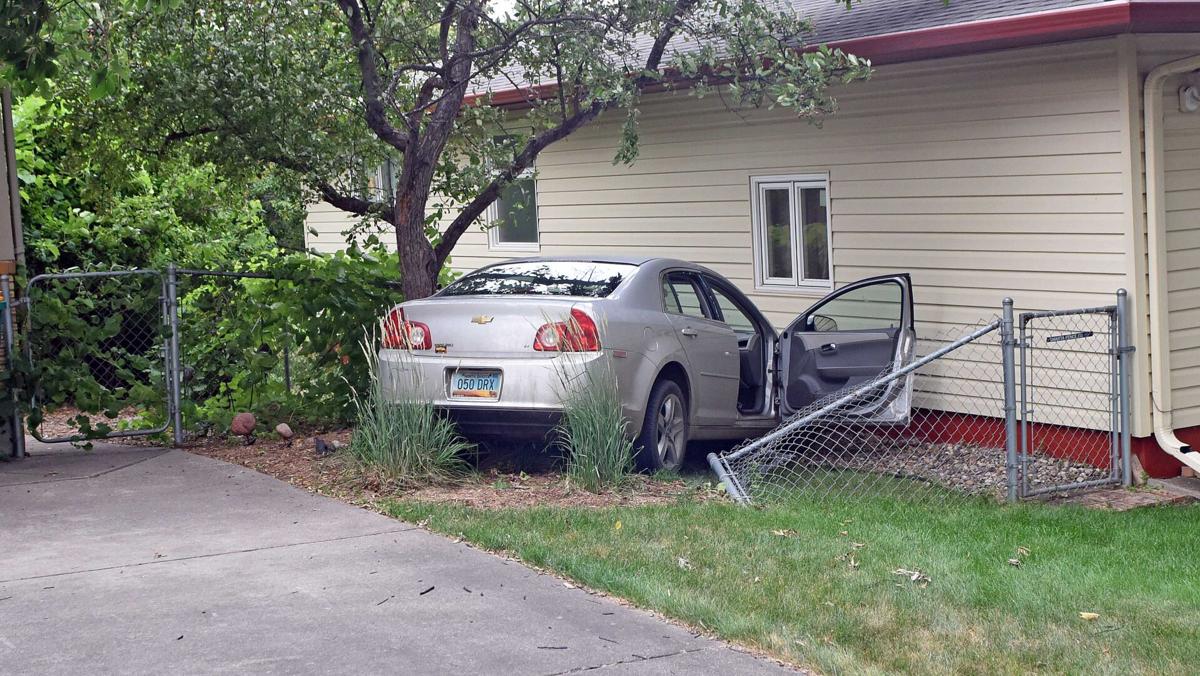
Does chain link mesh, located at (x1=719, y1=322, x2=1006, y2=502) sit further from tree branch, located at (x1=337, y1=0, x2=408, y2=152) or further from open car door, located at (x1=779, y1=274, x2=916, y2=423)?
tree branch, located at (x1=337, y1=0, x2=408, y2=152)

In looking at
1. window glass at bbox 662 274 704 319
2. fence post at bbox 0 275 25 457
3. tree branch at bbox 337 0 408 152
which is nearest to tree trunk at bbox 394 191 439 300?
tree branch at bbox 337 0 408 152

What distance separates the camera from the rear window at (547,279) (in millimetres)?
8562

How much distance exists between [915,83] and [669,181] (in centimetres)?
292

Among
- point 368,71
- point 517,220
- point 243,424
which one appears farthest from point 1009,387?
point 517,220

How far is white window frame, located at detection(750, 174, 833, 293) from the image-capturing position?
432 inches

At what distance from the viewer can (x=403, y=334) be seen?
327 inches

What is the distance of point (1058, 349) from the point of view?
9055 mm

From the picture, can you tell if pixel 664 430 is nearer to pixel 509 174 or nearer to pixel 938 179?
pixel 509 174

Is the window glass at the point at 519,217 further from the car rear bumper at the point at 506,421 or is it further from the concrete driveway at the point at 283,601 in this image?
the concrete driveway at the point at 283,601

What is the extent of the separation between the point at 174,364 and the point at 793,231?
5061 mm

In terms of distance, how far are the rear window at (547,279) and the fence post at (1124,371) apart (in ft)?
10.2

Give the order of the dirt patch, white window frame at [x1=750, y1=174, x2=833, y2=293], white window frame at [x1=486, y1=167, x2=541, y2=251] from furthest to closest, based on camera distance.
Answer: white window frame at [x1=486, y1=167, x2=541, y2=251], white window frame at [x1=750, y1=174, x2=833, y2=293], the dirt patch

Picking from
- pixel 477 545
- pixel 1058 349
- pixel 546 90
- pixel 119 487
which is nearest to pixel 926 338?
pixel 1058 349

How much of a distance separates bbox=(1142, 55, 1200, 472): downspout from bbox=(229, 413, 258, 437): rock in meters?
A: 6.31
